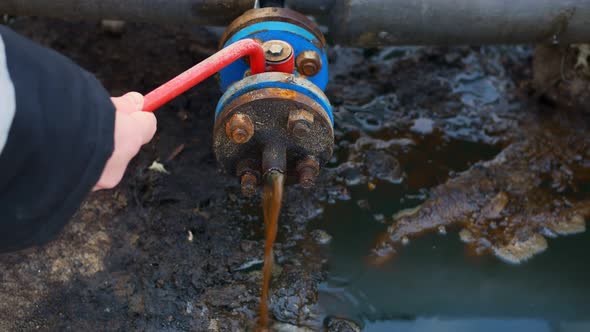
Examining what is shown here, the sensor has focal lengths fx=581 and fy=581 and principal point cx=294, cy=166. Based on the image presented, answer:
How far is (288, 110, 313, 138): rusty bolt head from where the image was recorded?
58.6 inches

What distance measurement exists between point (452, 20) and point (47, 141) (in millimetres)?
1269

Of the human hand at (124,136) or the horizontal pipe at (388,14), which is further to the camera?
the horizontal pipe at (388,14)

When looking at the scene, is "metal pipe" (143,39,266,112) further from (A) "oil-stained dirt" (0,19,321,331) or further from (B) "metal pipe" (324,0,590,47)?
(A) "oil-stained dirt" (0,19,321,331)

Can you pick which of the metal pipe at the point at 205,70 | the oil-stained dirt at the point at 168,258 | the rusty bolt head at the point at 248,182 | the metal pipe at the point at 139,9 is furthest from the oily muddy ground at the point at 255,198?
the metal pipe at the point at 205,70

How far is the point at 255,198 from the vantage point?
2.03 metres

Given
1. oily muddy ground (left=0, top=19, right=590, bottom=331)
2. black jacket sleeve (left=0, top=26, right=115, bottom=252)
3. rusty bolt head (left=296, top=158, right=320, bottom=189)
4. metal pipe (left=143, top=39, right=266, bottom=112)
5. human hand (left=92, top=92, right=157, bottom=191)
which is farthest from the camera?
oily muddy ground (left=0, top=19, right=590, bottom=331)

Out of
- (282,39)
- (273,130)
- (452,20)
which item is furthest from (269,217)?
(452,20)

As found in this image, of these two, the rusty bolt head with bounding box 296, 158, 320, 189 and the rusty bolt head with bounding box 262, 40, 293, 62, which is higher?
the rusty bolt head with bounding box 262, 40, 293, 62

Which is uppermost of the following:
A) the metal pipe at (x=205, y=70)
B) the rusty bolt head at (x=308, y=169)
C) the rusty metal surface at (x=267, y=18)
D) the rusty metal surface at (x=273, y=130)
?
the rusty metal surface at (x=267, y=18)

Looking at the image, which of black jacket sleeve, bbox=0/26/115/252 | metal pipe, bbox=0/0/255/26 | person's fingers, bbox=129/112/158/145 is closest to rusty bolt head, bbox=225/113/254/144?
person's fingers, bbox=129/112/158/145

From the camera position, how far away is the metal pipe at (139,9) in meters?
1.81

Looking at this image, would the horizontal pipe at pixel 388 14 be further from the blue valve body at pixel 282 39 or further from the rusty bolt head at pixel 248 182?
the rusty bolt head at pixel 248 182

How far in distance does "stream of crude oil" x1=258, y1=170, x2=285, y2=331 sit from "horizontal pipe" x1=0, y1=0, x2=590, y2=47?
22.3 inches

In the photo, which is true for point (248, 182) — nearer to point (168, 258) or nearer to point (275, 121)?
point (275, 121)
